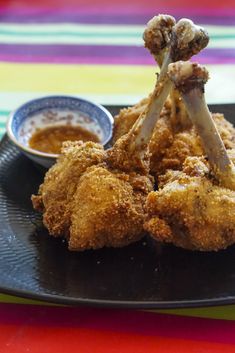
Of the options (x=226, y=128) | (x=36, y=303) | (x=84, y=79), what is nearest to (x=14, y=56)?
(x=84, y=79)

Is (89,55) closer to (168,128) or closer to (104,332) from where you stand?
(168,128)

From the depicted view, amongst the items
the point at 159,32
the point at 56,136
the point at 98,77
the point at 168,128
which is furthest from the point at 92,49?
the point at 159,32

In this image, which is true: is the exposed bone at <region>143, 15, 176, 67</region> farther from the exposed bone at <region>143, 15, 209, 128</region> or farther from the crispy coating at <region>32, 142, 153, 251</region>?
the crispy coating at <region>32, 142, 153, 251</region>

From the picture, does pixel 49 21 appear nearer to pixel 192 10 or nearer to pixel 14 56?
pixel 14 56

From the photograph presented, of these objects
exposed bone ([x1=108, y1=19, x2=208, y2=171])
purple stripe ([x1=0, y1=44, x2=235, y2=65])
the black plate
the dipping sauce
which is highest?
exposed bone ([x1=108, y1=19, x2=208, y2=171])

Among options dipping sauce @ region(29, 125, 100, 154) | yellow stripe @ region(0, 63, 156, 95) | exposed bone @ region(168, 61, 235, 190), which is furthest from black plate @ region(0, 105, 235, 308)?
yellow stripe @ region(0, 63, 156, 95)
